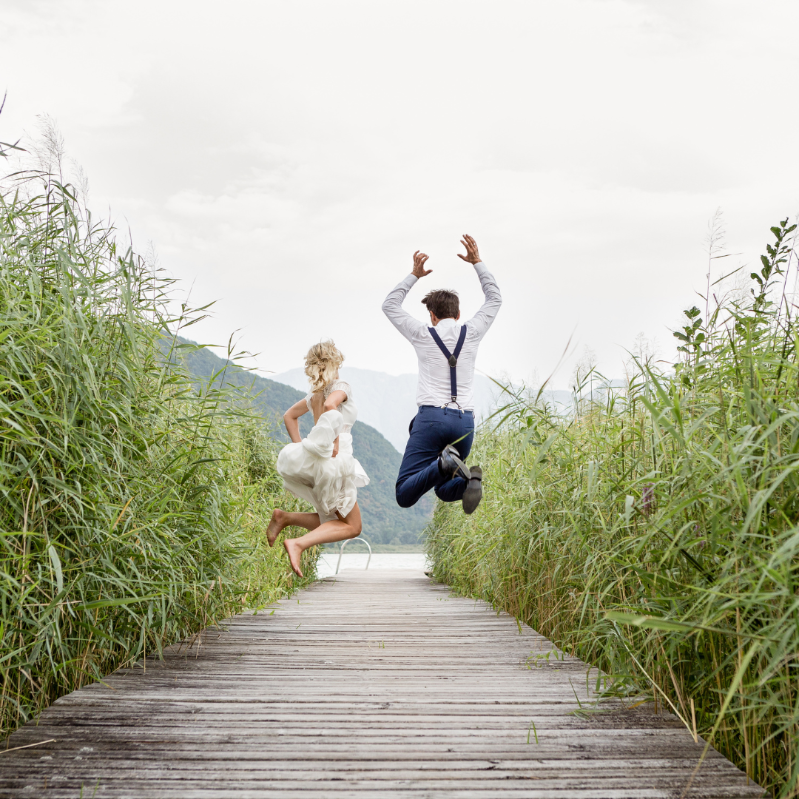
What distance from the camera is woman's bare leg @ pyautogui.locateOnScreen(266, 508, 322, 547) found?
4531 mm

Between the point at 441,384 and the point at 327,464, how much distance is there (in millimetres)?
1036

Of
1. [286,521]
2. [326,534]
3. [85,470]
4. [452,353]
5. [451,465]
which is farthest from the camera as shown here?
[286,521]

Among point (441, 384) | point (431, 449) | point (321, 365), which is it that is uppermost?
point (321, 365)

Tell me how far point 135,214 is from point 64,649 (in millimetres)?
1900

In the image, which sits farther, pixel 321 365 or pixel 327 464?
pixel 321 365

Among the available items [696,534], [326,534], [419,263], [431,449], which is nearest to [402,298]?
[419,263]

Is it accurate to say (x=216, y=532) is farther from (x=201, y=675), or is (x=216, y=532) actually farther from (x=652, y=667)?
(x=652, y=667)

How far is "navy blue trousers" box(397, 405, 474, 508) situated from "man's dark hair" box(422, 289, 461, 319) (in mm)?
761

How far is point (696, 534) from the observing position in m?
1.83

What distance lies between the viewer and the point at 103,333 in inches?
91.7

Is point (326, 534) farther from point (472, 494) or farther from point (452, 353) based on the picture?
point (452, 353)

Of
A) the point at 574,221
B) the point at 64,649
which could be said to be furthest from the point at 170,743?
the point at 574,221

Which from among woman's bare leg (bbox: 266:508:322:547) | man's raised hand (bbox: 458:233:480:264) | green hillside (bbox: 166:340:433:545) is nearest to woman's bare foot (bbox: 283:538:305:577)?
woman's bare leg (bbox: 266:508:322:547)

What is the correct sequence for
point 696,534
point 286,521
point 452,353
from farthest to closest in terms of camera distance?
point 286,521
point 452,353
point 696,534
